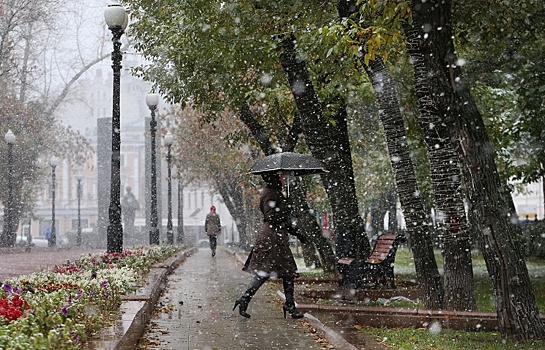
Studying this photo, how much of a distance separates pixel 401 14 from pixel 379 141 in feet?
61.5

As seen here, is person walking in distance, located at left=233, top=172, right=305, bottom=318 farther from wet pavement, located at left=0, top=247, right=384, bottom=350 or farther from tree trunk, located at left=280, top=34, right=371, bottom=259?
tree trunk, located at left=280, top=34, right=371, bottom=259

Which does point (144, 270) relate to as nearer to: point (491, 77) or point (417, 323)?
point (417, 323)

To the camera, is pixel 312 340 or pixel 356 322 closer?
pixel 312 340

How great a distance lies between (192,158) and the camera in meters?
41.6

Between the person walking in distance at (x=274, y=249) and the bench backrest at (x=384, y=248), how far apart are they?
3.44 metres

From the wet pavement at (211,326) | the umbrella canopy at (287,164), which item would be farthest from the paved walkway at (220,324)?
the umbrella canopy at (287,164)

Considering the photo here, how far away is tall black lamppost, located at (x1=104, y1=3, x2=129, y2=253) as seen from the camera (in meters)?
16.4

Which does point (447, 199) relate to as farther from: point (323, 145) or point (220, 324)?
point (323, 145)

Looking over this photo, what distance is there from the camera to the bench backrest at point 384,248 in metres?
14.0

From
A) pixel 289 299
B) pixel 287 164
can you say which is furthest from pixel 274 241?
pixel 287 164

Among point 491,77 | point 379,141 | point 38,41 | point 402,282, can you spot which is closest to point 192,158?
point 38,41

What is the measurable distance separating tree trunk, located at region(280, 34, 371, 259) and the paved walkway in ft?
5.49

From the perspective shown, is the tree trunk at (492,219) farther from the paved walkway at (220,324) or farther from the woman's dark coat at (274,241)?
Answer: the woman's dark coat at (274,241)

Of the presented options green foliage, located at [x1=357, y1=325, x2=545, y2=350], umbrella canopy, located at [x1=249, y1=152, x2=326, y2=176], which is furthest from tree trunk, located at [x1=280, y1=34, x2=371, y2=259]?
green foliage, located at [x1=357, y1=325, x2=545, y2=350]
